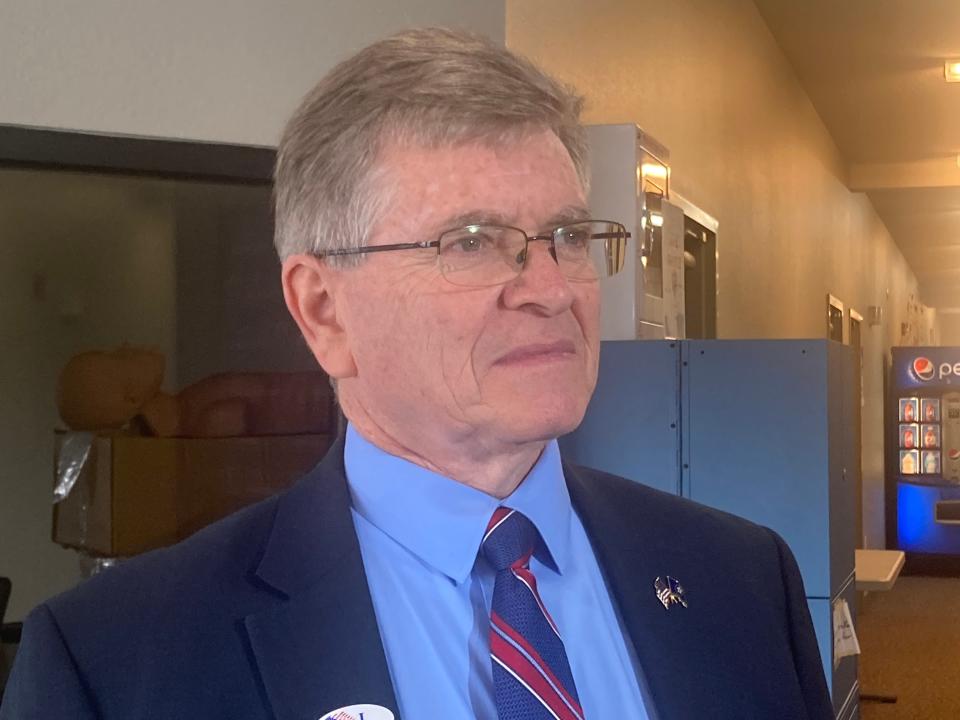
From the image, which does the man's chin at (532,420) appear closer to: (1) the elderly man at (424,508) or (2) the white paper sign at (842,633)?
(1) the elderly man at (424,508)

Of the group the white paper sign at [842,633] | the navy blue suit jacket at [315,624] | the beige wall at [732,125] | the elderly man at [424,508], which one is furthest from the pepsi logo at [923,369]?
the elderly man at [424,508]

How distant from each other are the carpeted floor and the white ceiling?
3426 mm

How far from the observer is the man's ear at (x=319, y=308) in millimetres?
973

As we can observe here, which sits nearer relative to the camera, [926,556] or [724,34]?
[724,34]

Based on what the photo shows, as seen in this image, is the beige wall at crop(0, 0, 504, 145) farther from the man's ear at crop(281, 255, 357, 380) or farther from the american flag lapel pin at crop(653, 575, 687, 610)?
the american flag lapel pin at crop(653, 575, 687, 610)

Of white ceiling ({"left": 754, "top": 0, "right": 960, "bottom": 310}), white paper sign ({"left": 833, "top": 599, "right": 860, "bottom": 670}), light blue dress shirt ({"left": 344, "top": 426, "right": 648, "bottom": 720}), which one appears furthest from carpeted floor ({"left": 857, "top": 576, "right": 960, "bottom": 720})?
light blue dress shirt ({"left": 344, "top": 426, "right": 648, "bottom": 720})

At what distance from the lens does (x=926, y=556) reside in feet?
31.6

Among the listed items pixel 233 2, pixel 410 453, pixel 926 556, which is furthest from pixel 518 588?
pixel 926 556

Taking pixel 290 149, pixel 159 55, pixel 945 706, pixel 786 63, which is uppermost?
pixel 786 63

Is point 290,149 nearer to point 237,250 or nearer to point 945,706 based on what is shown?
point 237,250

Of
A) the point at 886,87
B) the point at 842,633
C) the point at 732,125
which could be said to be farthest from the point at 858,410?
the point at 842,633

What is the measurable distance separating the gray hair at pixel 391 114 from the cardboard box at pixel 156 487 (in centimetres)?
82

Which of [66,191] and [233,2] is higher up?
[233,2]

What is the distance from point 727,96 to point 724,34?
0.27 metres
